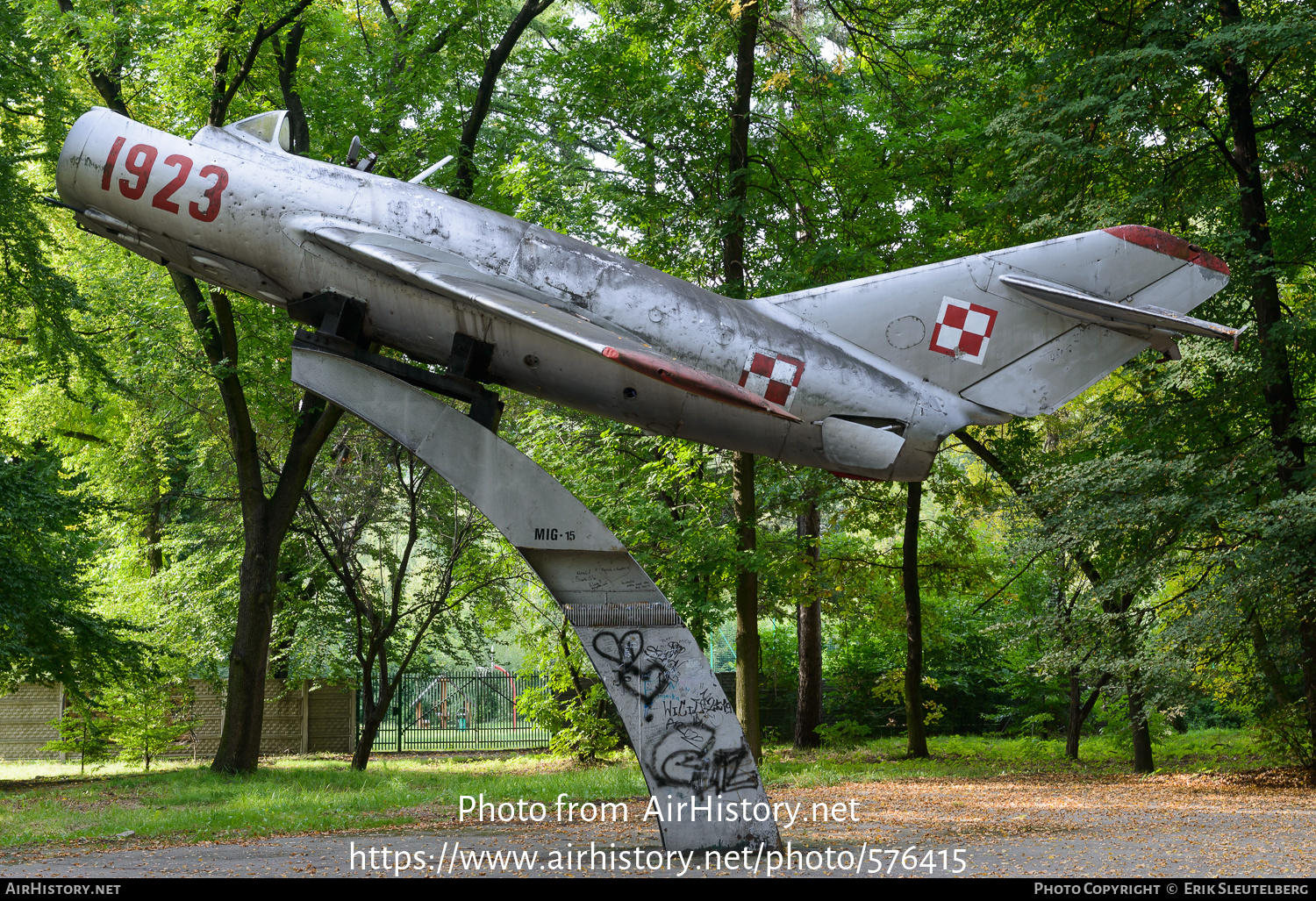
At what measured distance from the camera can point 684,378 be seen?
593 centimetres

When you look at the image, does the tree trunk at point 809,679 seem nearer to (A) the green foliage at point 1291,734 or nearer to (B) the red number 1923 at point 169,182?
(A) the green foliage at point 1291,734

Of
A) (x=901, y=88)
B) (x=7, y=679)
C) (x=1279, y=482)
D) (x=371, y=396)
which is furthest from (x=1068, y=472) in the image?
(x=7, y=679)

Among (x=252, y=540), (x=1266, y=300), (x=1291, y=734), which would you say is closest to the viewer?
(x=1266, y=300)

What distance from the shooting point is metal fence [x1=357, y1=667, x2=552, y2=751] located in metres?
23.4

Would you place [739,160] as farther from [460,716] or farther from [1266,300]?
[460,716]

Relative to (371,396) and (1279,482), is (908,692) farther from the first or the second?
(371,396)

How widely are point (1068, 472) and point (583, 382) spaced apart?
27.3ft

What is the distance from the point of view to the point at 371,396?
7.55 m

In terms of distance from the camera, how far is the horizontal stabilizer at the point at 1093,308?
745 centimetres

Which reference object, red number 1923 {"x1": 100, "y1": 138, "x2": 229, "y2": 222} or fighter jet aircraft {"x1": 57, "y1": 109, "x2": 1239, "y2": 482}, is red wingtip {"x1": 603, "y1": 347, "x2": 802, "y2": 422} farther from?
red number 1923 {"x1": 100, "y1": 138, "x2": 229, "y2": 222}

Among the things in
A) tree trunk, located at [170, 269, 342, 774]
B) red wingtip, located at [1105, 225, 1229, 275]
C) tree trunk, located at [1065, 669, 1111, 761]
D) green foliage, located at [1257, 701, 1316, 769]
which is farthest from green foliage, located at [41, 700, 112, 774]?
green foliage, located at [1257, 701, 1316, 769]

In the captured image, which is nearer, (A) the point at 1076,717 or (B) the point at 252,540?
(B) the point at 252,540

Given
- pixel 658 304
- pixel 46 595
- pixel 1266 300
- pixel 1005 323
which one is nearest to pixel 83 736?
pixel 46 595

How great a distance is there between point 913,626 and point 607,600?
38.9 feet
